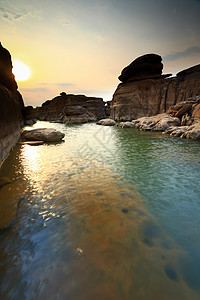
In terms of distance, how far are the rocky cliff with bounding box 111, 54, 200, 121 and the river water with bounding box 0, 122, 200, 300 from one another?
79.5ft

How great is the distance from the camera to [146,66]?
2873 cm

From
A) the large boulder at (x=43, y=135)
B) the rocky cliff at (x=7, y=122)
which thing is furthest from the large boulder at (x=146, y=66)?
the large boulder at (x=43, y=135)

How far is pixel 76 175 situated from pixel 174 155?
504 cm

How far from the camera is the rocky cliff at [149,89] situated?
2242cm

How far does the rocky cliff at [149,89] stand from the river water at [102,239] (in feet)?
79.5

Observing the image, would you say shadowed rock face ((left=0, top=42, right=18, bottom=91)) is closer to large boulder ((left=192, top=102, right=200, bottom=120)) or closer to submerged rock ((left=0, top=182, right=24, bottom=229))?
submerged rock ((left=0, top=182, right=24, bottom=229))

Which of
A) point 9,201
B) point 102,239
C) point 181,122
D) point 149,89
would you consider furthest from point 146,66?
point 102,239

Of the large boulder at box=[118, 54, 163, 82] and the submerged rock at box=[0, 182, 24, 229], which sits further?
the large boulder at box=[118, 54, 163, 82]

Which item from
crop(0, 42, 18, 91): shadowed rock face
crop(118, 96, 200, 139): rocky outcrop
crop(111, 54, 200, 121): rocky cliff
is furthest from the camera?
crop(111, 54, 200, 121): rocky cliff

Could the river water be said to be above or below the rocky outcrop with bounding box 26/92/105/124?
below

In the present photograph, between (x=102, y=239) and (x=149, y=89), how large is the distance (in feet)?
99.0

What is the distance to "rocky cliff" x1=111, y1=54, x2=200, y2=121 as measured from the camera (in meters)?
22.4

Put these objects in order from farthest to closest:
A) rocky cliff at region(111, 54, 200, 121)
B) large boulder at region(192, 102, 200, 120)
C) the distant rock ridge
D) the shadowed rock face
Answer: the distant rock ridge
rocky cliff at region(111, 54, 200, 121)
the shadowed rock face
large boulder at region(192, 102, 200, 120)

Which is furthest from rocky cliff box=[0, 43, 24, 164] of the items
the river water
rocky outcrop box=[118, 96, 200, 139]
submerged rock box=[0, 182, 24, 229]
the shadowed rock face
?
rocky outcrop box=[118, 96, 200, 139]
